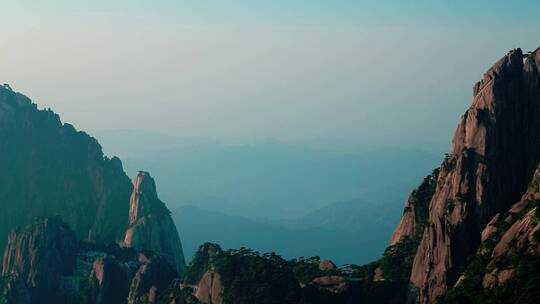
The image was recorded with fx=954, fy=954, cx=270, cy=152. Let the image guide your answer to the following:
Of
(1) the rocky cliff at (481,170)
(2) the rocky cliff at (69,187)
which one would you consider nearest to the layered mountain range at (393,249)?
(1) the rocky cliff at (481,170)

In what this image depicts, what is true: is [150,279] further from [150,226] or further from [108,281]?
[150,226]

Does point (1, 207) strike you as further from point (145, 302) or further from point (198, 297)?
point (198, 297)

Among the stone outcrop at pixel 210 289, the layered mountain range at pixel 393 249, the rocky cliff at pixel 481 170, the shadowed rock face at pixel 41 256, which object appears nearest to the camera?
the layered mountain range at pixel 393 249

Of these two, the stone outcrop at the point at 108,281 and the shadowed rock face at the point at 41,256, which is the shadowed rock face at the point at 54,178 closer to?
the shadowed rock face at the point at 41,256

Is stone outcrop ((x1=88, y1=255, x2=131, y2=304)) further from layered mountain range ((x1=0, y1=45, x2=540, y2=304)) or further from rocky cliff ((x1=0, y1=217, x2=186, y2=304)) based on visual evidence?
layered mountain range ((x1=0, y1=45, x2=540, y2=304))

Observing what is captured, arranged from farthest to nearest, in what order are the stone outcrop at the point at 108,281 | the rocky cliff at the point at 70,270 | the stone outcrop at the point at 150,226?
the stone outcrop at the point at 150,226
the stone outcrop at the point at 108,281
the rocky cliff at the point at 70,270

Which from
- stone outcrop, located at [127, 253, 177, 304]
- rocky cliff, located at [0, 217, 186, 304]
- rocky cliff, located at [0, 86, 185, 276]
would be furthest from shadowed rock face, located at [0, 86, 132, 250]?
stone outcrop, located at [127, 253, 177, 304]

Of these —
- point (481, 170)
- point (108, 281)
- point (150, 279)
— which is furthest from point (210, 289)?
point (481, 170)
